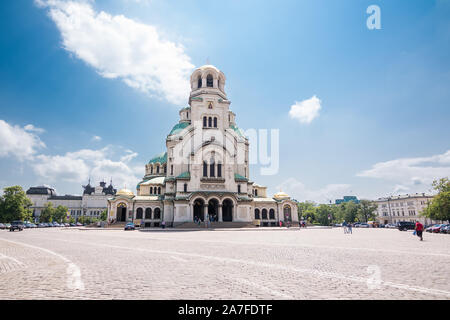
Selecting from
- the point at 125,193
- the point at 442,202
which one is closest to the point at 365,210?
the point at 442,202

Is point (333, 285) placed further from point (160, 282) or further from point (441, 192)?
point (441, 192)

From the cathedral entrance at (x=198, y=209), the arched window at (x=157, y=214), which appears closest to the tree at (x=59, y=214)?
the arched window at (x=157, y=214)

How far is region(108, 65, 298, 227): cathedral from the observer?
49281 mm

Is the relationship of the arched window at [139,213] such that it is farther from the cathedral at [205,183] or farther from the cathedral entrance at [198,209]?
the cathedral entrance at [198,209]

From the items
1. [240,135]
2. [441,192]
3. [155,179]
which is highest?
[240,135]

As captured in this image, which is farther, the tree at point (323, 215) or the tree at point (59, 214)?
the tree at point (323, 215)

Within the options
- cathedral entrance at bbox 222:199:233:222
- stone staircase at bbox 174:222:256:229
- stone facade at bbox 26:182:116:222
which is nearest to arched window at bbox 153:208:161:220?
stone staircase at bbox 174:222:256:229

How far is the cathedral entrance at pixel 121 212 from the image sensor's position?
5360cm

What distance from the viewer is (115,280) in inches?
278

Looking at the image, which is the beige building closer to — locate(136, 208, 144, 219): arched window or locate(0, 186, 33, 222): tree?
locate(136, 208, 144, 219): arched window

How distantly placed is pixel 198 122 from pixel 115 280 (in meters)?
49.1

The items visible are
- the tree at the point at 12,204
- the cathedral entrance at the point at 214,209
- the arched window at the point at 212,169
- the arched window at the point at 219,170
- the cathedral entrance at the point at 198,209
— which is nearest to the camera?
the cathedral entrance at the point at 214,209
